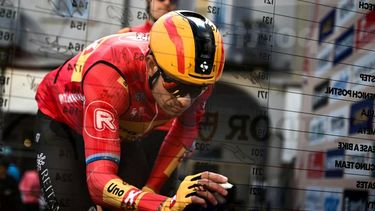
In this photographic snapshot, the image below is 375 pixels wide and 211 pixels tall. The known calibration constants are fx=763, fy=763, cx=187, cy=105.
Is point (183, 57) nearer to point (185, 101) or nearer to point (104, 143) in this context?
point (185, 101)

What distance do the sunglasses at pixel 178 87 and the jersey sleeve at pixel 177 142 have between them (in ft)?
0.14

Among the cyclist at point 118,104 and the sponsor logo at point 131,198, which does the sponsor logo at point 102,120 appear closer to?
the cyclist at point 118,104

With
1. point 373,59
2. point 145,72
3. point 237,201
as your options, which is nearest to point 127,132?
point 145,72

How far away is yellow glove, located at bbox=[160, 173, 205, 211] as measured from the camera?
144cm

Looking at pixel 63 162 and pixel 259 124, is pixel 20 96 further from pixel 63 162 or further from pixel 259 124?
pixel 259 124

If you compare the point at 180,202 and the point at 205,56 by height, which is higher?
the point at 205,56

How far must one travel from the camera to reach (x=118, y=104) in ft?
4.80

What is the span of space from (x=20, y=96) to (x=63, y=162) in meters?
0.16

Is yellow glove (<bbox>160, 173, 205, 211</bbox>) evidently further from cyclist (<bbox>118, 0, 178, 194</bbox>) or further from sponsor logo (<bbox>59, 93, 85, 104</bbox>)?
sponsor logo (<bbox>59, 93, 85, 104</bbox>)

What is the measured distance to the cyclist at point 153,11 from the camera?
1501 mm

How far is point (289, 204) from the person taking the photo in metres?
→ 1.64
